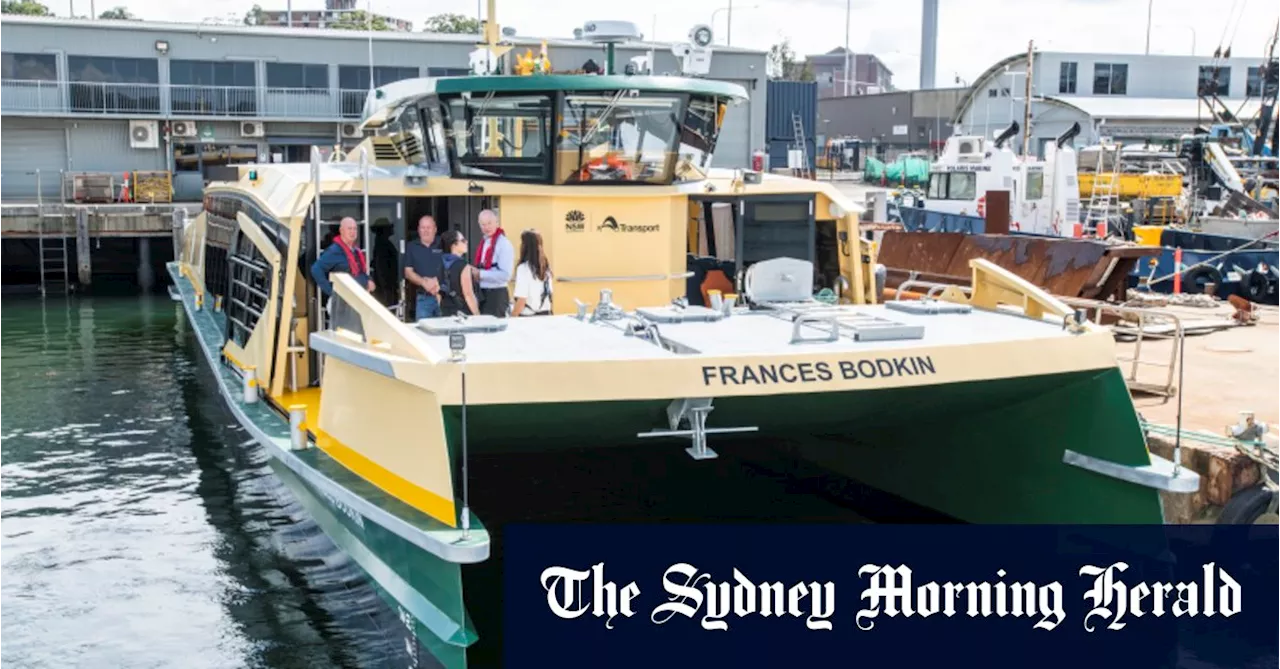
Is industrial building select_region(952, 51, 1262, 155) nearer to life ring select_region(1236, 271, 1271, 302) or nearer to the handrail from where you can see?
life ring select_region(1236, 271, 1271, 302)

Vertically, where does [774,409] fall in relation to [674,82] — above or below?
below

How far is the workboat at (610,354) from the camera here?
6602 mm

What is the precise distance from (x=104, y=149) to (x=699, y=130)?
30.9 m

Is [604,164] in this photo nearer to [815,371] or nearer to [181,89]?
[815,371]

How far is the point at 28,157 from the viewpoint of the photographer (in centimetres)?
3641

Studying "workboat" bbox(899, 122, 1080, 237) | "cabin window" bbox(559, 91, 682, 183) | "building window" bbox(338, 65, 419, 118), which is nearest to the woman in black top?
"cabin window" bbox(559, 91, 682, 183)

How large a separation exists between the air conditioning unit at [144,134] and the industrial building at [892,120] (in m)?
35.9

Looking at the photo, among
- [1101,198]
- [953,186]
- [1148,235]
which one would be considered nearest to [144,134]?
[953,186]

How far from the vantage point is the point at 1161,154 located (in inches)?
1394

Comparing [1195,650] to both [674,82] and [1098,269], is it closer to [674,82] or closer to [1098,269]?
[674,82]

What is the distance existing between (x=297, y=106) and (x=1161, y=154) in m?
23.9

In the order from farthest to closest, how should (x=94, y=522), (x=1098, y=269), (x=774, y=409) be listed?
(x=1098, y=269) → (x=94, y=522) → (x=774, y=409)

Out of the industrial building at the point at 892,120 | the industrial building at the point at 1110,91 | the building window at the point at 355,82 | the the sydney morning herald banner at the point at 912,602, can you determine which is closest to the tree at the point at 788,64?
the industrial building at the point at 892,120

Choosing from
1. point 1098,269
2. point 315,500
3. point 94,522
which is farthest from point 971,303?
point 1098,269
